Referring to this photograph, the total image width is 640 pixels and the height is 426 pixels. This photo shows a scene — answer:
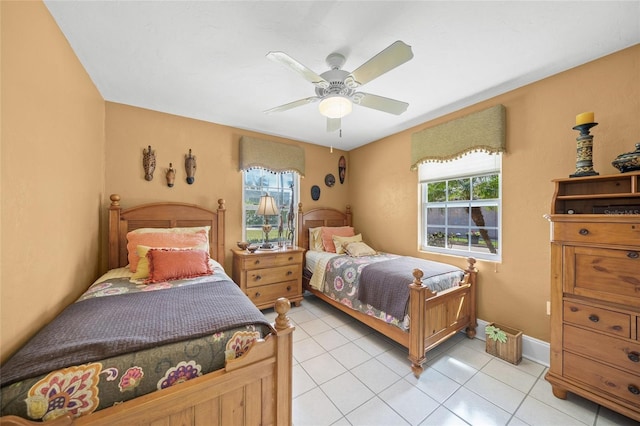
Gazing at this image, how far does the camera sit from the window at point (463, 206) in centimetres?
251

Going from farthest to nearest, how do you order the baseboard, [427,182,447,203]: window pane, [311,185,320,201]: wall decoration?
[311,185,320,201]: wall decoration < [427,182,447,203]: window pane < the baseboard

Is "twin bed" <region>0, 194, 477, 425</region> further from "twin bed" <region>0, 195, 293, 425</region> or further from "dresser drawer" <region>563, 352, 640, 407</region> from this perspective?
"dresser drawer" <region>563, 352, 640, 407</region>

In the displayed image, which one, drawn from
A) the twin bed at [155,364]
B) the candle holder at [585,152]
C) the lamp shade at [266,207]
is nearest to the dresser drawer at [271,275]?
the lamp shade at [266,207]

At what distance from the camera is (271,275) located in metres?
3.01

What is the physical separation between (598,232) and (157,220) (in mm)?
3838

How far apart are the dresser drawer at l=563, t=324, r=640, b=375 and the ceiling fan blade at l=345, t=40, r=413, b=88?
213 centimetres

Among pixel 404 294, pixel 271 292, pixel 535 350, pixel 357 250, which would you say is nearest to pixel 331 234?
pixel 357 250

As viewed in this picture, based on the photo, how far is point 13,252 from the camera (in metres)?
1.08

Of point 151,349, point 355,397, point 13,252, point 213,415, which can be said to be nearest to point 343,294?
point 355,397

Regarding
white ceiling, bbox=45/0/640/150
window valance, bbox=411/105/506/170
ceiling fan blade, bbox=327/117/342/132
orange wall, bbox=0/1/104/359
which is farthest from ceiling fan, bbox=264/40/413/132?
orange wall, bbox=0/1/104/359

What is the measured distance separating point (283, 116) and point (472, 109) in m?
2.13

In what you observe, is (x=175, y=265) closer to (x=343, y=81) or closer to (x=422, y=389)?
(x=343, y=81)

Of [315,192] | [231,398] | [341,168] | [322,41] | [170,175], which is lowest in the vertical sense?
[231,398]

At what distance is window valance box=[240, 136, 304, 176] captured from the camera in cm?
321
